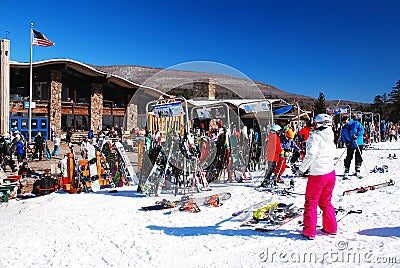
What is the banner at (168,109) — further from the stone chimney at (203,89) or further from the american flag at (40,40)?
the american flag at (40,40)

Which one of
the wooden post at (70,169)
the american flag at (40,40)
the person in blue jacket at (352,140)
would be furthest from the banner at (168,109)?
the american flag at (40,40)

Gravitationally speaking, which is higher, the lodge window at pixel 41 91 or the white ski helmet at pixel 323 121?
the lodge window at pixel 41 91

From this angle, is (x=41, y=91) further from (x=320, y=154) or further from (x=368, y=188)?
(x=320, y=154)

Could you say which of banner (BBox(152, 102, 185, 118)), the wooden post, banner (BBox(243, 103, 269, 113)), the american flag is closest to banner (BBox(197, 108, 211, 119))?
banner (BBox(243, 103, 269, 113))

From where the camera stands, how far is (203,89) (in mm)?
7922

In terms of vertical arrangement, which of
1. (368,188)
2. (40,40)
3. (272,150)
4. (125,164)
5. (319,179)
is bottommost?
A: (368,188)

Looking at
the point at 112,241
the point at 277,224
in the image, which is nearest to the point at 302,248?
the point at 277,224

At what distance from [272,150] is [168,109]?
276cm

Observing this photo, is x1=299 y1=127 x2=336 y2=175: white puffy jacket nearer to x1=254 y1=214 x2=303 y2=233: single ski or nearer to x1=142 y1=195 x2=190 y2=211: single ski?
x1=254 y1=214 x2=303 y2=233: single ski

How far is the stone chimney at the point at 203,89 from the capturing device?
7438 millimetres

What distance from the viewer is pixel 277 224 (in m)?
4.95

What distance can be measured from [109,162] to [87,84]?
1808cm

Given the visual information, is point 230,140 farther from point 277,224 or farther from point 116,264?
point 116,264

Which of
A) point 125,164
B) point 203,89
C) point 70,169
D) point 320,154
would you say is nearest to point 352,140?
point 203,89
